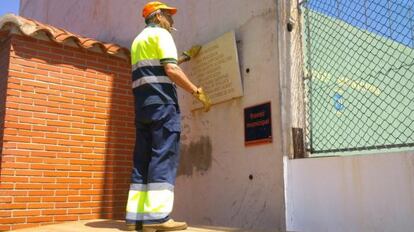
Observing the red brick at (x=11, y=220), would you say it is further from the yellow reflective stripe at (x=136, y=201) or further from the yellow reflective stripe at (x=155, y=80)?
the yellow reflective stripe at (x=155, y=80)

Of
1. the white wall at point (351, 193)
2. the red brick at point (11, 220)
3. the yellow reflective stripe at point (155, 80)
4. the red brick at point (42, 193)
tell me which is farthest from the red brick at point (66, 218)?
the white wall at point (351, 193)

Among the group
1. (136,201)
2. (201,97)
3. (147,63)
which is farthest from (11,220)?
(201,97)

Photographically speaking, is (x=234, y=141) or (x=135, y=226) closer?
(x=135, y=226)

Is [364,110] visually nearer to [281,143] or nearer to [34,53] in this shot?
[281,143]

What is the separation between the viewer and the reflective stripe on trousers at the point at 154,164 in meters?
3.64

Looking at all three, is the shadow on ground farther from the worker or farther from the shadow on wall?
the shadow on wall

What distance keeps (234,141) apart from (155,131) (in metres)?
0.92

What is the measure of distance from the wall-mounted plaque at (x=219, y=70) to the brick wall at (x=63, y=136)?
1.04 metres

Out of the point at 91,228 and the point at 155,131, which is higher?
the point at 155,131

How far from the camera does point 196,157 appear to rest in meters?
4.95

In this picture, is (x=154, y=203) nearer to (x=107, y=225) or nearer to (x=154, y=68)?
(x=107, y=225)

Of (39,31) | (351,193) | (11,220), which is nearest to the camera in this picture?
(351,193)

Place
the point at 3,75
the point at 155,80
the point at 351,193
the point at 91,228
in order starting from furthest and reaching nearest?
the point at 3,75, the point at 91,228, the point at 155,80, the point at 351,193

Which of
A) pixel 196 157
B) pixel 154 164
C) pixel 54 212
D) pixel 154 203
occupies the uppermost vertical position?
pixel 196 157
